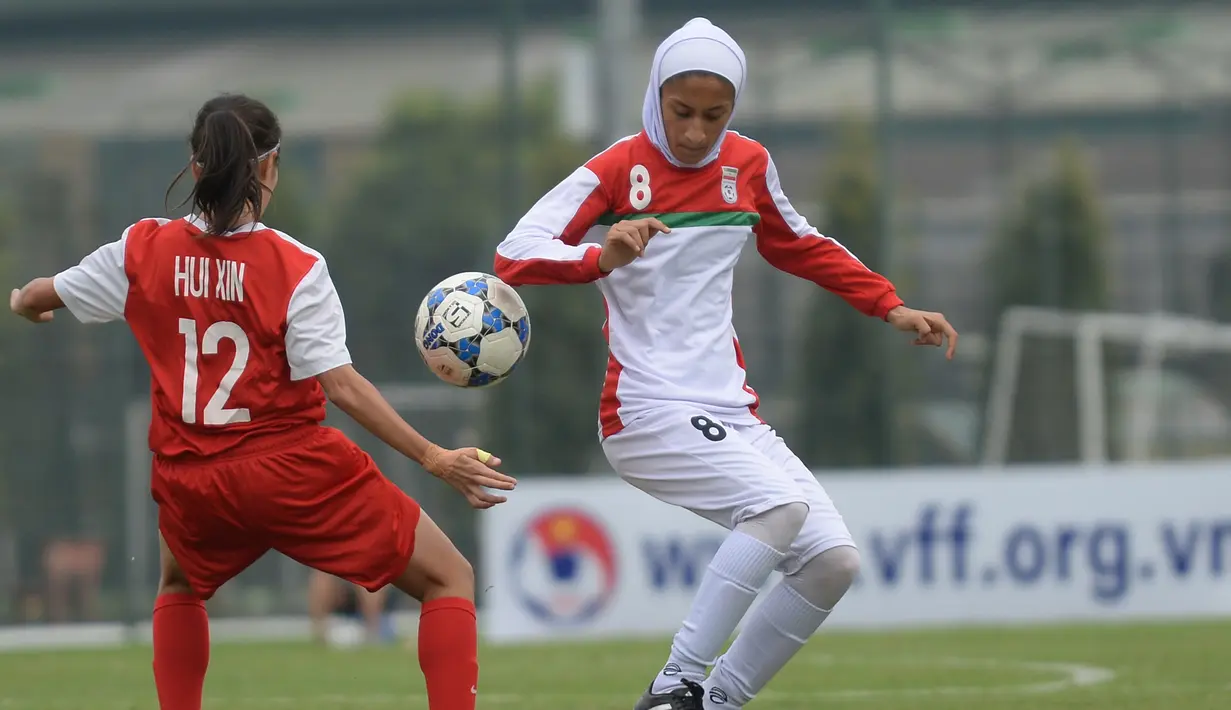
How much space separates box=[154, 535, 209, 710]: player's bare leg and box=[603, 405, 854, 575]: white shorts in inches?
53.0

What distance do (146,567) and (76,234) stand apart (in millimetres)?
2805

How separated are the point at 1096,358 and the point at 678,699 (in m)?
11.7

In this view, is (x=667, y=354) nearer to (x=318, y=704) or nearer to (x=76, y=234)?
(x=318, y=704)

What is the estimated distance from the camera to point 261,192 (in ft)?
16.4

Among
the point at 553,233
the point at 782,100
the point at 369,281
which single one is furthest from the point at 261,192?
the point at 782,100

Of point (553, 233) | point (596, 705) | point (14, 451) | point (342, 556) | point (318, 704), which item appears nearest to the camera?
point (342, 556)

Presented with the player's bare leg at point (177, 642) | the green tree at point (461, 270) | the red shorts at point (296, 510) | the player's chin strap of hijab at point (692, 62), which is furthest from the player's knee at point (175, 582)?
the green tree at point (461, 270)

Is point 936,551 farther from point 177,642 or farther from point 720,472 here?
point 177,642

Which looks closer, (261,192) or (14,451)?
(261,192)

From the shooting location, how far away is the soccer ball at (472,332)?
213 inches

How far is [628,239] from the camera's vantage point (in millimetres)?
5066

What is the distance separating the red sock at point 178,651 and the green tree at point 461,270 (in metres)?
10.1

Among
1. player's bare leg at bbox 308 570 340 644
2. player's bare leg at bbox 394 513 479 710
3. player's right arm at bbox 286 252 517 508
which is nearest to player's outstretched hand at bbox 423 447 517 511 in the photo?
player's right arm at bbox 286 252 517 508

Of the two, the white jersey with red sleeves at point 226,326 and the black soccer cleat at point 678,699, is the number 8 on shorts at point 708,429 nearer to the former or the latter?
the black soccer cleat at point 678,699
